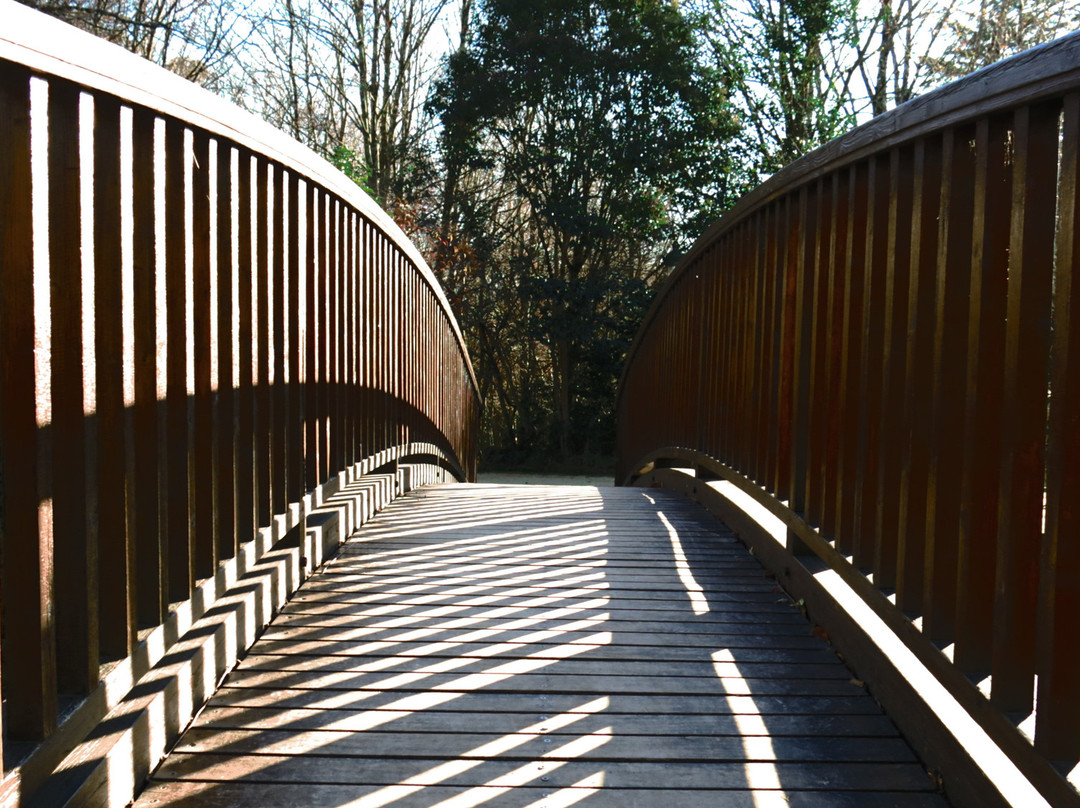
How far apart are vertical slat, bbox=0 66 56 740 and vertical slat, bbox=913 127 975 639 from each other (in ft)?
5.25

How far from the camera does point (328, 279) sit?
3527 millimetres

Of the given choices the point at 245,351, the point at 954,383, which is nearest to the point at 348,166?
the point at 245,351

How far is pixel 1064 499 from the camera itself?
59.7 inches

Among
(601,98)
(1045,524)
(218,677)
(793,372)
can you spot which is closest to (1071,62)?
(1045,524)

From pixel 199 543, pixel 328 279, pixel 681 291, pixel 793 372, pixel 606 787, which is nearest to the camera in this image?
pixel 606 787

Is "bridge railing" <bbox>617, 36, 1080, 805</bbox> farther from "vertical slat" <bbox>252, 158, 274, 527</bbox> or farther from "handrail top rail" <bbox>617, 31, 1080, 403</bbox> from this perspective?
"vertical slat" <bbox>252, 158, 274, 527</bbox>

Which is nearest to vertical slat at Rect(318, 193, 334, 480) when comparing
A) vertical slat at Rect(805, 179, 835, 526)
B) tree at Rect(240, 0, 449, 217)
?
vertical slat at Rect(805, 179, 835, 526)

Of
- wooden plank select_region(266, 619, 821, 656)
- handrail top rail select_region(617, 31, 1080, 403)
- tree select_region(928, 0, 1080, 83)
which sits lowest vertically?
wooden plank select_region(266, 619, 821, 656)

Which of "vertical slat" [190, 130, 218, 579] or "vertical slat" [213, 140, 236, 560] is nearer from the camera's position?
"vertical slat" [190, 130, 218, 579]

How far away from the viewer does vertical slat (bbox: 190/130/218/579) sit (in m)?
2.28

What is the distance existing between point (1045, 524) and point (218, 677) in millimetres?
1817

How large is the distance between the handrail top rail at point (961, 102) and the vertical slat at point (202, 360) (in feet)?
→ 5.16

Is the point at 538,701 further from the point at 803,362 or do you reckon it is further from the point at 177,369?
the point at 803,362

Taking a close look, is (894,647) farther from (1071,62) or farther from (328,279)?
(328,279)
